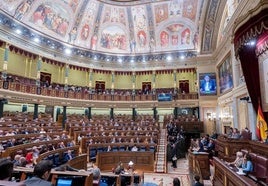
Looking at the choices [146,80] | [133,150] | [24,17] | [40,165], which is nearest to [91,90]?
[146,80]

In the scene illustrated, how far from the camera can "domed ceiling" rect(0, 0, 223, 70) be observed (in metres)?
16.4

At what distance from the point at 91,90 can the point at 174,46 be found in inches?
380

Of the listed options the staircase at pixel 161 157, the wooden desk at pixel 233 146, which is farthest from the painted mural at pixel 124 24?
the wooden desk at pixel 233 146

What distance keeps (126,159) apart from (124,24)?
1462cm

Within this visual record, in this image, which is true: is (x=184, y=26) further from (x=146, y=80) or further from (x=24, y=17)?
(x=24, y=17)

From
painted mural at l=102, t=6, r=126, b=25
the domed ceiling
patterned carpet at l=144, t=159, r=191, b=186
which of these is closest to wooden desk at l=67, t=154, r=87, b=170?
patterned carpet at l=144, t=159, r=191, b=186

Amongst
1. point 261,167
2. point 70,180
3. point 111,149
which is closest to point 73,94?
point 111,149

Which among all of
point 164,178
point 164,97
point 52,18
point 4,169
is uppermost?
point 52,18

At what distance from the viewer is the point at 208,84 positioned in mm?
18312

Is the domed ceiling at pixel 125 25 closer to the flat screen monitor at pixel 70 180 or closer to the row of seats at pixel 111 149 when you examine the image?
the row of seats at pixel 111 149

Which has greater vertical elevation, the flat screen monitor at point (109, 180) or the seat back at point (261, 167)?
the seat back at point (261, 167)

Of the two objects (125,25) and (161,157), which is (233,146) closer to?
(161,157)

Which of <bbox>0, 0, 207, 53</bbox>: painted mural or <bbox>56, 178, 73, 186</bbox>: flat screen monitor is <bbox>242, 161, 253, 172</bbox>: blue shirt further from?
<bbox>0, 0, 207, 53</bbox>: painted mural

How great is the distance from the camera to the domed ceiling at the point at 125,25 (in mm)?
16359
